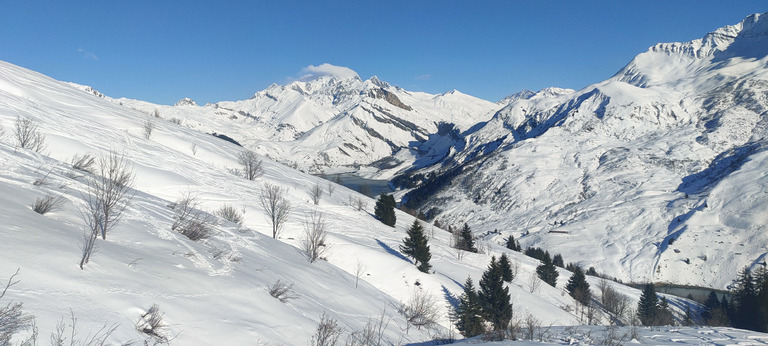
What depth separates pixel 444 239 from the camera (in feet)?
168

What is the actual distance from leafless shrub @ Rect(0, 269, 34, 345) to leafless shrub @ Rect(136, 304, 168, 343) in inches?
60.8

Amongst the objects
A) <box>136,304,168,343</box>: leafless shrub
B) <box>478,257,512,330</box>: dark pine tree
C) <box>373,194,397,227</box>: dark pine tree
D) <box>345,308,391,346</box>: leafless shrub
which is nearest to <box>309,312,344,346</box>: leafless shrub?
<box>345,308,391,346</box>: leafless shrub

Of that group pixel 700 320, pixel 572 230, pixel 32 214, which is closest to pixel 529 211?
pixel 572 230

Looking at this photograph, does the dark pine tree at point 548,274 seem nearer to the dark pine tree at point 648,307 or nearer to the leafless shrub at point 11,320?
the dark pine tree at point 648,307

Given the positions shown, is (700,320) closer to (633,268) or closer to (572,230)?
(633,268)

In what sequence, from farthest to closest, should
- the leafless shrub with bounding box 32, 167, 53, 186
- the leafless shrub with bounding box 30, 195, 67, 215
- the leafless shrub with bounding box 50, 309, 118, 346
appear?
the leafless shrub with bounding box 32, 167, 53, 186, the leafless shrub with bounding box 30, 195, 67, 215, the leafless shrub with bounding box 50, 309, 118, 346

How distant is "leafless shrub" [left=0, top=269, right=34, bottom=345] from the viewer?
4.71m

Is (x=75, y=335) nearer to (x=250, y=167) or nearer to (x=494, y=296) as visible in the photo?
(x=494, y=296)

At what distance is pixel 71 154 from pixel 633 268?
91432 mm

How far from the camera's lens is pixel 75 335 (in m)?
5.39

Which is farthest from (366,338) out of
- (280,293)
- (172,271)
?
(172,271)

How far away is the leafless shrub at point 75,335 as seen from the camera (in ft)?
17.0

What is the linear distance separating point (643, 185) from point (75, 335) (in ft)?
439

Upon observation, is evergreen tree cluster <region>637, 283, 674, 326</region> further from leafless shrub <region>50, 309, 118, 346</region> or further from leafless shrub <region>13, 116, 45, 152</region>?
leafless shrub <region>13, 116, 45, 152</region>
